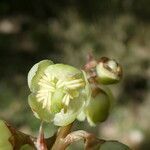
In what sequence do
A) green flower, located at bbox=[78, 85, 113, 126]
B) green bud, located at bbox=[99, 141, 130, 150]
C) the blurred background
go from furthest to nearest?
the blurred background < green flower, located at bbox=[78, 85, 113, 126] < green bud, located at bbox=[99, 141, 130, 150]

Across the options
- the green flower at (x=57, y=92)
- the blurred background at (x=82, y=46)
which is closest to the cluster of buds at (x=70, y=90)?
the green flower at (x=57, y=92)

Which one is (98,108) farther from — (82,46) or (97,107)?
(82,46)

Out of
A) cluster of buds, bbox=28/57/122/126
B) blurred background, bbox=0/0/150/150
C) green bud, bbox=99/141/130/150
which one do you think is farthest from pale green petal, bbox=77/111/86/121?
blurred background, bbox=0/0/150/150

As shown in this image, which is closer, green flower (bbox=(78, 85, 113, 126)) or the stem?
the stem

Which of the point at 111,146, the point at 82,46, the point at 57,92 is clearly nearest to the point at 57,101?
the point at 57,92

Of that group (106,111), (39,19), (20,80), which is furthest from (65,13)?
(106,111)

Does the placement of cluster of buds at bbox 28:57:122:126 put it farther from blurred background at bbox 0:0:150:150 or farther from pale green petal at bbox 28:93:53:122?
blurred background at bbox 0:0:150:150

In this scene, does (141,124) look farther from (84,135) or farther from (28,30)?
(84,135)

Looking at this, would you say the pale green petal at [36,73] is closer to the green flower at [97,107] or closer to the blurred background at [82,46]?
the green flower at [97,107]
